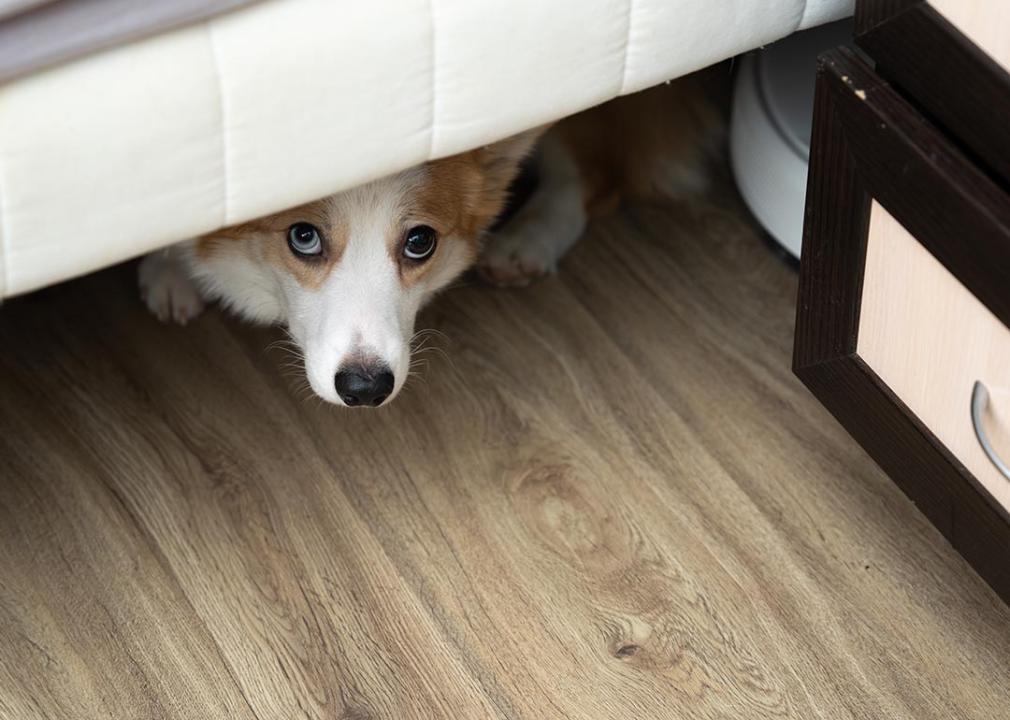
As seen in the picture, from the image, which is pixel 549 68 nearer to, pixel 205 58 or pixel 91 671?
pixel 205 58

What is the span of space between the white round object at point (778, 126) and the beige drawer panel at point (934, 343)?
1.70 feet

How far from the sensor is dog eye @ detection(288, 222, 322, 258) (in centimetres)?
146

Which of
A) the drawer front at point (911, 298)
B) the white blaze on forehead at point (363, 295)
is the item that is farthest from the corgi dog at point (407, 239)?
the drawer front at point (911, 298)

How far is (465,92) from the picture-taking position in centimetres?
121

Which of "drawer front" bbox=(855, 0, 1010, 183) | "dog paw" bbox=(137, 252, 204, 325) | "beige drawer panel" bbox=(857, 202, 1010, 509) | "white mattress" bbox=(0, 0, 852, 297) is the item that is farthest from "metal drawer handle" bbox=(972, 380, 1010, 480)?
"dog paw" bbox=(137, 252, 204, 325)

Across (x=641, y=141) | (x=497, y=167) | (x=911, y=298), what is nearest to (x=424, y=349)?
(x=497, y=167)

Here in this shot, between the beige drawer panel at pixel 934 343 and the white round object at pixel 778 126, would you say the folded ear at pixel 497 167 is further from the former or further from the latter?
the beige drawer panel at pixel 934 343

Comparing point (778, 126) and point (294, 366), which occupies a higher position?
point (778, 126)

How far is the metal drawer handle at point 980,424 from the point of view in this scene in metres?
1.15

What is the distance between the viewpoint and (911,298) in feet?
3.97

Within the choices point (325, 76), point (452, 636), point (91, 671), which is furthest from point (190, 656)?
point (325, 76)

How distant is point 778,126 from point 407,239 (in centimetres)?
61

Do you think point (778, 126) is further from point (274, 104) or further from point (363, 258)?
point (274, 104)

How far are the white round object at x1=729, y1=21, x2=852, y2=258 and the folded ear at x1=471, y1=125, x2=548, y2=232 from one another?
38cm
